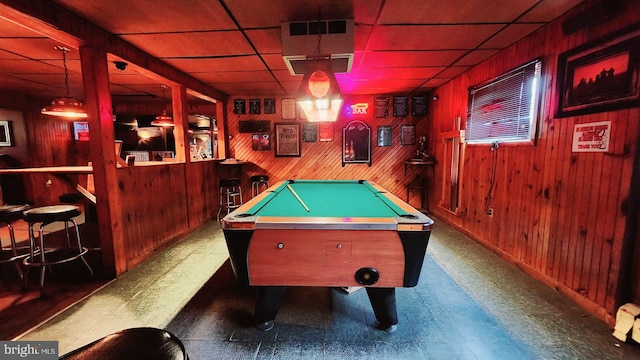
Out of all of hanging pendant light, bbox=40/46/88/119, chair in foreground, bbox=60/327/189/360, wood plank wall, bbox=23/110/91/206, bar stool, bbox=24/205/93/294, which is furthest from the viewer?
wood plank wall, bbox=23/110/91/206

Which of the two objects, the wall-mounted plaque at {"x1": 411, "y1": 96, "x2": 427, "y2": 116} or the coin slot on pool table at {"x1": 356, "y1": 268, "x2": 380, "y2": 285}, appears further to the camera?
the wall-mounted plaque at {"x1": 411, "y1": 96, "x2": 427, "y2": 116}

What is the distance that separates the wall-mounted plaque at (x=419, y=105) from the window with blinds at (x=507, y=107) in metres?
1.73

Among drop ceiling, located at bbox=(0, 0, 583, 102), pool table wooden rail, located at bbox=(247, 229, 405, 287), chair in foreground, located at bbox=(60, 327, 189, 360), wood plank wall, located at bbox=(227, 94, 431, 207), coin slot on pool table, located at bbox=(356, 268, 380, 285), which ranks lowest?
coin slot on pool table, located at bbox=(356, 268, 380, 285)

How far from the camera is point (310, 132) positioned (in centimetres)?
611

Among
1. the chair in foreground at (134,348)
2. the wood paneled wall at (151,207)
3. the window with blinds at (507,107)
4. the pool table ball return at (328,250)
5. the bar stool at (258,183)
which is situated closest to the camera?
the chair in foreground at (134,348)

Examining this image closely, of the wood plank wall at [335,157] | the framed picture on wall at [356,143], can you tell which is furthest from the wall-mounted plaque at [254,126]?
the framed picture on wall at [356,143]

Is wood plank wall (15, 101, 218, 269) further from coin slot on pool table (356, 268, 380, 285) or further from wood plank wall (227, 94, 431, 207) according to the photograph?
coin slot on pool table (356, 268, 380, 285)

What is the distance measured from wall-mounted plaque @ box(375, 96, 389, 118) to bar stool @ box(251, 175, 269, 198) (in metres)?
2.99

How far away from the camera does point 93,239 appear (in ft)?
13.4

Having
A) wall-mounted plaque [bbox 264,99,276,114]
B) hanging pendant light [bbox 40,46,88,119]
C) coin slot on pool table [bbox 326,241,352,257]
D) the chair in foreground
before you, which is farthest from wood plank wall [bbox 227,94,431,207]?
the chair in foreground

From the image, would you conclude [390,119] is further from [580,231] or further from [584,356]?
[584,356]

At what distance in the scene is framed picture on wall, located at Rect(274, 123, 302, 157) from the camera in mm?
6105

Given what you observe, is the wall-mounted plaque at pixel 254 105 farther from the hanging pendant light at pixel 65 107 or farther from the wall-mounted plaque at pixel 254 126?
the hanging pendant light at pixel 65 107

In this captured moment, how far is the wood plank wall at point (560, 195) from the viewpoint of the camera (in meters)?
2.07
